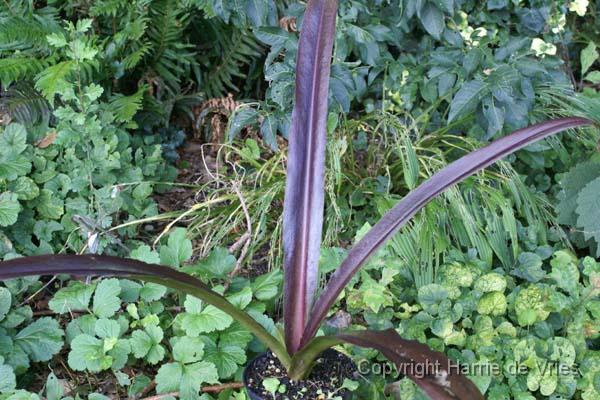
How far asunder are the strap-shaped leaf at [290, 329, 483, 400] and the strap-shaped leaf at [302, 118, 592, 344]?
121mm

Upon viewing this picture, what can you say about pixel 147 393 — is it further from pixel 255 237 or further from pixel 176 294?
pixel 255 237

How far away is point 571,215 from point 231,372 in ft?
4.49

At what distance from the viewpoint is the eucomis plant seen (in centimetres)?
140

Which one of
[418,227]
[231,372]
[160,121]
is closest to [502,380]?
[418,227]

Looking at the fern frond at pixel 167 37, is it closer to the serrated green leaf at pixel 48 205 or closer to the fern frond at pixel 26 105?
the fern frond at pixel 26 105

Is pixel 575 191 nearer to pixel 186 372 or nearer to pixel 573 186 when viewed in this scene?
pixel 573 186

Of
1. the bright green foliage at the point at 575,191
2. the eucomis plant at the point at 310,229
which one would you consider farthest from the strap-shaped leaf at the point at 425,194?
the bright green foliage at the point at 575,191

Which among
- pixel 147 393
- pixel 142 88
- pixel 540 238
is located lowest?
pixel 147 393

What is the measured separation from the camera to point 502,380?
193 cm

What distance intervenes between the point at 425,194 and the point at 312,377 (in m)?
0.52

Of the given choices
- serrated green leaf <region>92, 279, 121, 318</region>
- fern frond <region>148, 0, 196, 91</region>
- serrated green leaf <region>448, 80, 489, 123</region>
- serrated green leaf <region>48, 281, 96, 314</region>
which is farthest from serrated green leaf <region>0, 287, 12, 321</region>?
serrated green leaf <region>448, 80, 489, 123</region>

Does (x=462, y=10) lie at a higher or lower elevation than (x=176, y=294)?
higher

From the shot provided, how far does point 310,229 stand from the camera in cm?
165

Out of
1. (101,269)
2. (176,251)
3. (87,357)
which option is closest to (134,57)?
(176,251)
